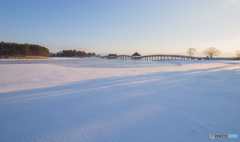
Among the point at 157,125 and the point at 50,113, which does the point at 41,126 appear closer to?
the point at 50,113

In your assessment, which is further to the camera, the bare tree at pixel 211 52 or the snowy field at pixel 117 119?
the bare tree at pixel 211 52

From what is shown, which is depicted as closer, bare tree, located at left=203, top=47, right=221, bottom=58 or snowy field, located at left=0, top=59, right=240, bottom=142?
snowy field, located at left=0, top=59, right=240, bottom=142

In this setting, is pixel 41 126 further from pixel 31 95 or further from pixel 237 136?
pixel 237 136

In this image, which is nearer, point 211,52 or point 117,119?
point 117,119

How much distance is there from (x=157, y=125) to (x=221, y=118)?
1592mm

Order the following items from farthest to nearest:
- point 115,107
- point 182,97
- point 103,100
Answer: point 182,97 → point 103,100 → point 115,107

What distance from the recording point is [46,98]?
3.79 meters

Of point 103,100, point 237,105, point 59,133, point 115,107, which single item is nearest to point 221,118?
point 237,105

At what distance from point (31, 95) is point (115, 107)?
3.19m

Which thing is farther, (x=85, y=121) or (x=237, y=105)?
(x=237, y=105)

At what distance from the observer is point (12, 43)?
181 ft

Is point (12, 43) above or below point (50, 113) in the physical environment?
above

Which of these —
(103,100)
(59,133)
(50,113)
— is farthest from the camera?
(103,100)

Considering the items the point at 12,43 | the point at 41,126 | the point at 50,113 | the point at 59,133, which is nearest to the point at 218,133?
the point at 59,133
